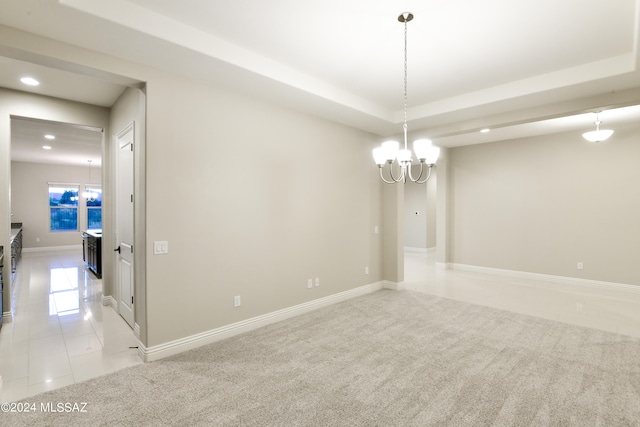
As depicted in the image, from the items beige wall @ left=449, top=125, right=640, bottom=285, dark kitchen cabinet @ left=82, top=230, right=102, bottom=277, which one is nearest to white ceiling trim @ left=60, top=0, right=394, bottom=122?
beige wall @ left=449, top=125, right=640, bottom=285

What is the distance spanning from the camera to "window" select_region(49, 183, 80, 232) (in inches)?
390

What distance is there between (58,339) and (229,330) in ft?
6.10

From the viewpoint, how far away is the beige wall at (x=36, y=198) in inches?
367

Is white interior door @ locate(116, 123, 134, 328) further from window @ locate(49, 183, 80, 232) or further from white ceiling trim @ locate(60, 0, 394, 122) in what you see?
window @ locate(49, 183, 80, 232)

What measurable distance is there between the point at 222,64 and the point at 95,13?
0.98m

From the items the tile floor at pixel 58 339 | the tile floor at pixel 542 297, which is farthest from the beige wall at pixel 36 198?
the tile floor at pixel 542 297

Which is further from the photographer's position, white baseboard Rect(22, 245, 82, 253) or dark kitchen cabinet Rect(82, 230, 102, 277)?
white baseboard Rect(22, 245, 82, 253)

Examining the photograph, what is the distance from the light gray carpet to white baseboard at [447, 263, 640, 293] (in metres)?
2.77

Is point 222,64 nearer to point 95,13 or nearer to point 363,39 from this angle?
point 95,13

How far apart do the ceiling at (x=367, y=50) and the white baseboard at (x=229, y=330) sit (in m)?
2.56

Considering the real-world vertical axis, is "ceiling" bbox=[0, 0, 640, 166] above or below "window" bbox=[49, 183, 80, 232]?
above

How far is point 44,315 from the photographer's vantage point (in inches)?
161

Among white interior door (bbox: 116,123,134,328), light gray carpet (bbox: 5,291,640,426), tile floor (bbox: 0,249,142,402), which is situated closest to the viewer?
light gray carpet (bbox: 5,291,640,426)

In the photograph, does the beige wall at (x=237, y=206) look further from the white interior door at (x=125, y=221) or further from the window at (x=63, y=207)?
the window at (x=63, y=207)
